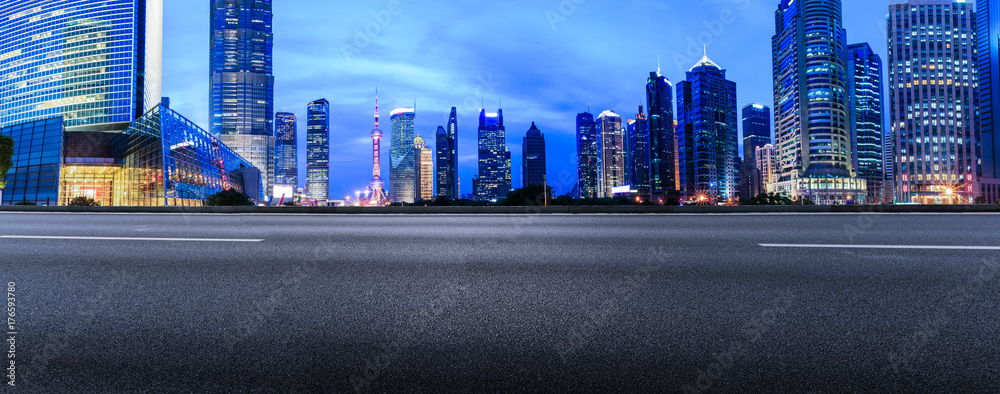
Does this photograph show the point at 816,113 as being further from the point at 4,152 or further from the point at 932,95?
the point at 4,152

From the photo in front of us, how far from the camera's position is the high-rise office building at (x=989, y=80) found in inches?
6250

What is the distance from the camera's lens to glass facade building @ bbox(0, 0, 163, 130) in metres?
111

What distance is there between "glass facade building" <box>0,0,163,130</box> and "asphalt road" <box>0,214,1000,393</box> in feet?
460

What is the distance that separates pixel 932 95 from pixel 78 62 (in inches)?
10689

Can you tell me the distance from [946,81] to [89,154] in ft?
845

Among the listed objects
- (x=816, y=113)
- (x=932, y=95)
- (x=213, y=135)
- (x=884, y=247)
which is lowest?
(x=884, y=247)

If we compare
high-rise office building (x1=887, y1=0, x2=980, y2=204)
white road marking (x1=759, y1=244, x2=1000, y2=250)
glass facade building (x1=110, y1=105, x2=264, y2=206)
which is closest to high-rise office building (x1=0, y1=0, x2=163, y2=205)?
glass facade building (x1=110, y1=105, x2=264, y2=206)

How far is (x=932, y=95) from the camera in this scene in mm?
166500

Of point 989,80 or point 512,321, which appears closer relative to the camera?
point 512,321

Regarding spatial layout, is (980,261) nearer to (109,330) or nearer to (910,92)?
(109,330)

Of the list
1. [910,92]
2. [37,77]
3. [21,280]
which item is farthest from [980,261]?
[910,92]

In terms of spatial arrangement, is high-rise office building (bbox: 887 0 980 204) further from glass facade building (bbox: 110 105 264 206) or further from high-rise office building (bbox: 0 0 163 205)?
high-rise office building (bbox: 0 0 163 205)

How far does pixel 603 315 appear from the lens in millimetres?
3250

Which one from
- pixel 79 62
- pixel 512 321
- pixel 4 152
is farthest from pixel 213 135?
pixel 512 321
